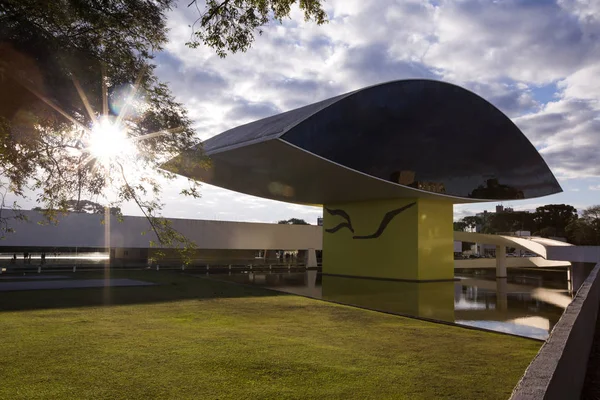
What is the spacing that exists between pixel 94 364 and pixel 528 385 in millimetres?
5323

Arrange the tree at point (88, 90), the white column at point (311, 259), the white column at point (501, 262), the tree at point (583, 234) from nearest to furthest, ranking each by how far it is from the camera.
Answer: the tree at point (88, 90)
the white column at point (501, 262)
the white column at point (311, 259)
the tree at point (583, 234)

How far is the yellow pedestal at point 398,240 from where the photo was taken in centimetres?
2500

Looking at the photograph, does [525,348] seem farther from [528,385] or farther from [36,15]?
[36,15]

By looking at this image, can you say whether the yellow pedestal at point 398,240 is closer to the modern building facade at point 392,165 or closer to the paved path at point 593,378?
the modern building facade at point 392,165

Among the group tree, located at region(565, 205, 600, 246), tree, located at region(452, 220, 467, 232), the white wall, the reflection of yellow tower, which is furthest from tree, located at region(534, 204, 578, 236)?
the reflection of yellow tower

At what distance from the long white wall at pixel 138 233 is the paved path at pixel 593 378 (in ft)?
77.2

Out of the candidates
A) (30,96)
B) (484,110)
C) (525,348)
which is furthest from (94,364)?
(484,110)

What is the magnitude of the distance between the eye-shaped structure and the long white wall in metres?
8.38

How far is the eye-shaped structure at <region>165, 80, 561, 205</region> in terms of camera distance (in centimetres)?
2006

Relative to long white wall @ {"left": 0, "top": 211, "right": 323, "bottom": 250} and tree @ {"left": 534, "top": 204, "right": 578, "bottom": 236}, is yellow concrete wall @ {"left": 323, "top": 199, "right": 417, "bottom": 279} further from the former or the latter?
tree @ {"left": 534, "top": 204, "right": 578, "bottom": 236}

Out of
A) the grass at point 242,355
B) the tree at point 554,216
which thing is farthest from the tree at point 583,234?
the grass at point 242,355

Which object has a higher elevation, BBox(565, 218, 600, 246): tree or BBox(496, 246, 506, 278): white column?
BBox(565, 218, 600, 246): tree

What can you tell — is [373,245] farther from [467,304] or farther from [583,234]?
[583,234]

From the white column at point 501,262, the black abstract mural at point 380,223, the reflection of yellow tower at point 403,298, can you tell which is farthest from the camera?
the white column at point 501,262
